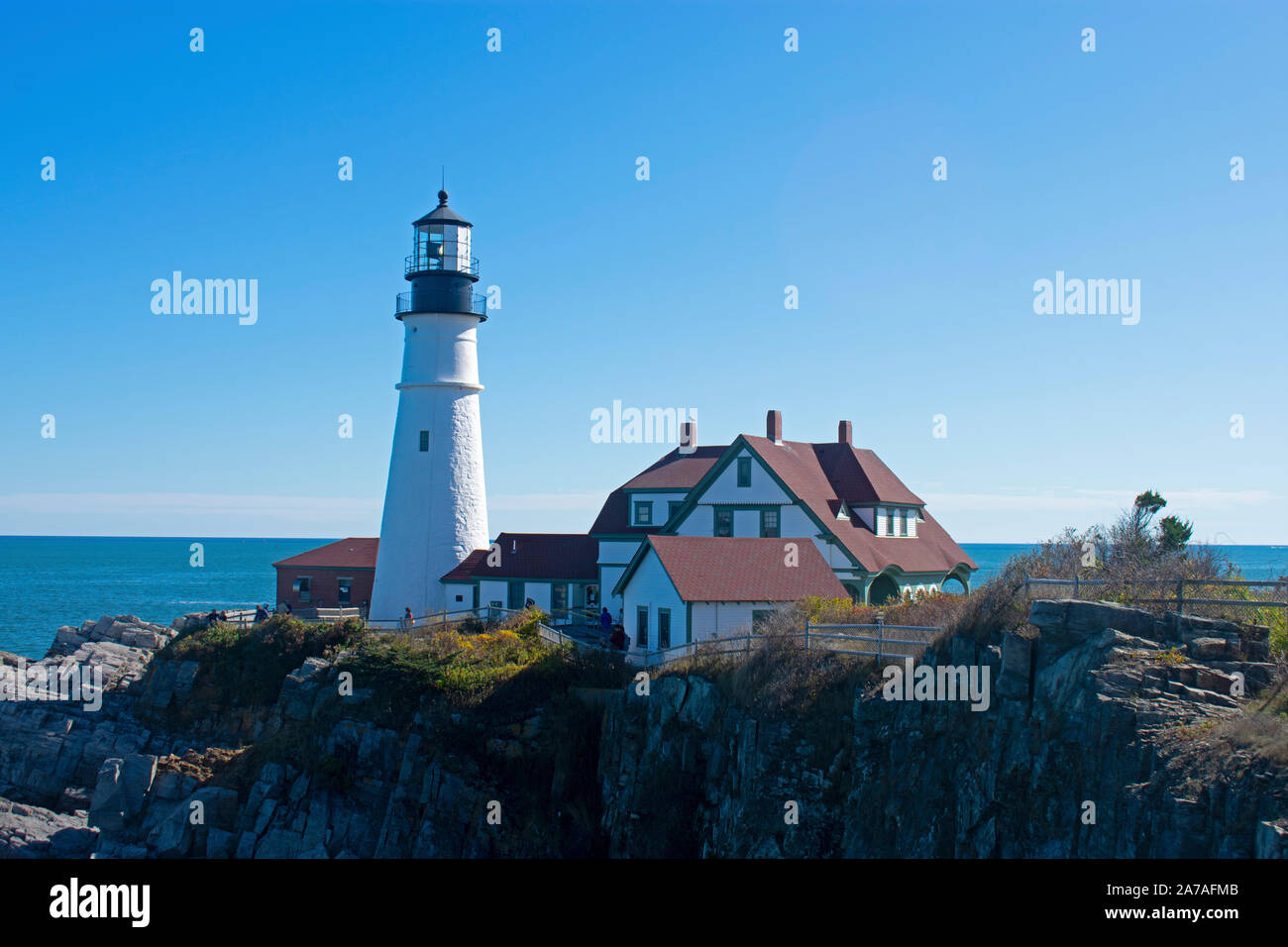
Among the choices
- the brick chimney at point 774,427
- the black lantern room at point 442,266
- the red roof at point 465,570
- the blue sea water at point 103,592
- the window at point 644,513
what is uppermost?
the black lantern room at point 442,266

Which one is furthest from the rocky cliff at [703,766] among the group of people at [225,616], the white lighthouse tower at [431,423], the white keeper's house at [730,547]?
the white lighthouse tower at [431,423]

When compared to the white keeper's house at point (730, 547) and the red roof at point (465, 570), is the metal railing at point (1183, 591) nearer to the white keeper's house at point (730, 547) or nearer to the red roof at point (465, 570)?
the white keeper's house at point (730, 547)

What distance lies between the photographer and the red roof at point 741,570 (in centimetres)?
2909

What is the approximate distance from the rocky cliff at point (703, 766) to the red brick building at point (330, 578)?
7528 mm

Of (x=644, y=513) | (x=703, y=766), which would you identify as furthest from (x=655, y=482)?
(x=703, y=766)

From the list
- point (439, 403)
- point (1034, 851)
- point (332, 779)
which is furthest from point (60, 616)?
point (1034, 851)

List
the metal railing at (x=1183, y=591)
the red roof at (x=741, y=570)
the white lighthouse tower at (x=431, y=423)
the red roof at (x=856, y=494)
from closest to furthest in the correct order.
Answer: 1. the metal railing at (x=1183, y=591)
2. the red roof at (x=741, y=570)
3. the red roof at (x=856, y=494)
4. the white lighthouse tower at (x=431, y=423)

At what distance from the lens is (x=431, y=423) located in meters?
39.1

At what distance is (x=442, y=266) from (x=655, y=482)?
10.9 metres

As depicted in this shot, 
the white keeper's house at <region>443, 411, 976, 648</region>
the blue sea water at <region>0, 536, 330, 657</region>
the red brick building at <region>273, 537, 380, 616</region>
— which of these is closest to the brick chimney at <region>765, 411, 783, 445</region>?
the white keeper's house at <region>443, 411, 976, 648</region>

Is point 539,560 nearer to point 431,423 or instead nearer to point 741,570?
point 431,423

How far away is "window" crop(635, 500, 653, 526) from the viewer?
39.2m
